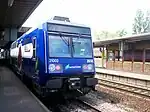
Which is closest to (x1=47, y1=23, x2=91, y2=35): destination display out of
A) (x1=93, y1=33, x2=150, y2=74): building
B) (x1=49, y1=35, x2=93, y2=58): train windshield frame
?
(x1=49, y1=35, x2=93, y2=58): train windshield frame

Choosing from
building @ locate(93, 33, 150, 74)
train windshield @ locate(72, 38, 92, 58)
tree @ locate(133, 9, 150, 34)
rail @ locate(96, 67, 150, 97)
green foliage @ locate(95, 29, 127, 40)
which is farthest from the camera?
green foliage @ locate(95, 29, 127, 40)

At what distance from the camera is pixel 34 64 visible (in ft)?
30.5

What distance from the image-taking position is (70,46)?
8820 mm

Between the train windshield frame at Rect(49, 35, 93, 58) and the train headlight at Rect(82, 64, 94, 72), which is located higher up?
the train windshield frame at Rect(49, 35, 93, 58)

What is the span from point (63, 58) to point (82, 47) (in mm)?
916

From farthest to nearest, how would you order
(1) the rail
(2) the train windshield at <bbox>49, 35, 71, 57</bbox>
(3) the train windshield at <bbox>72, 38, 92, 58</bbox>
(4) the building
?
(4) the building
(1) the rail
(3) the train windshield at <bbox>72, 38, 92, 58</bbox>
(2) the train windshield at <bbox>49, 35, 71, 57</bbox>

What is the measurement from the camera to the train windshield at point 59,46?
843 cm

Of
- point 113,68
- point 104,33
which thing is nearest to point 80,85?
point 113,68

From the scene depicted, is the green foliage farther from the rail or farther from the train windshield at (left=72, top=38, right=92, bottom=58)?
the train windshield at (left=72, top=38, right=92, bottom=58)

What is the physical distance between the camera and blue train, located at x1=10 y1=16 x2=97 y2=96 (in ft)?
27.2

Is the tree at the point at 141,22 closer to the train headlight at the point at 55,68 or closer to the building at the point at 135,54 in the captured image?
the building at the point at 135,54

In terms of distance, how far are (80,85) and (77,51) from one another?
1.20 meters

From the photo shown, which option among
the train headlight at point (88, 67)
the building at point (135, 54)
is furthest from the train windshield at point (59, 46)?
the building at point (135, 54)

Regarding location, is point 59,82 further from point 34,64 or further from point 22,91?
point 22,91
